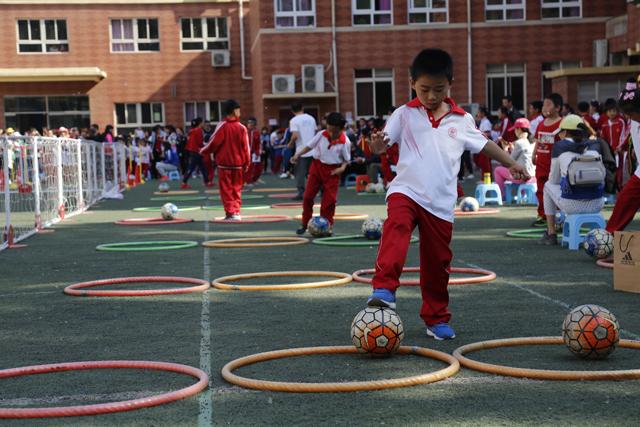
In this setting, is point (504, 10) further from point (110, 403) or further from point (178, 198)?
point (110, 403)

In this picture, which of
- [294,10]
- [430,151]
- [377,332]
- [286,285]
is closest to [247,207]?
[286,285]

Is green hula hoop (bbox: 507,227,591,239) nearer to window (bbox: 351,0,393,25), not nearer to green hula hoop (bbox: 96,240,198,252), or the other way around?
green hula hoop (bbox: 96,240,198,252)

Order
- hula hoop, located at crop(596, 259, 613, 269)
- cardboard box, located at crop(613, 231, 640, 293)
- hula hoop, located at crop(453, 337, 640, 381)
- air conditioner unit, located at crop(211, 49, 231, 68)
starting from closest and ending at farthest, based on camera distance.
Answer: hula hoop, located at crop(453, 337, 640, 381) < cardboard box, located at crop(613, 231, 640, 293) < hula hoop, located at crop(596, 259, 613, 269) < air conditioner unit, located at crop(211, 49, 231, 68)

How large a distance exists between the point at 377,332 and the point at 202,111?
149 ft

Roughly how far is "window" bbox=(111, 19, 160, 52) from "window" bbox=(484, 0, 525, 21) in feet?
53.0

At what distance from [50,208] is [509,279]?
10.8 metres

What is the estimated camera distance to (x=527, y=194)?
21062mm

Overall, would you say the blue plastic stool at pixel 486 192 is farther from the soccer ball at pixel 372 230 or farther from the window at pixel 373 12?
the window at pixel 373 12

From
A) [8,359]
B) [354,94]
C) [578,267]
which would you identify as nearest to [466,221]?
[578,267]

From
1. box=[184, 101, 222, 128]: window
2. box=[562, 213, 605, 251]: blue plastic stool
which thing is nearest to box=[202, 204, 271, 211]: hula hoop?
box=[562, 213, 605, 251]: blue plastic stool

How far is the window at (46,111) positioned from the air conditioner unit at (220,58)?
6.22 metres

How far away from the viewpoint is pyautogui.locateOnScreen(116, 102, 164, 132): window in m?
50.2

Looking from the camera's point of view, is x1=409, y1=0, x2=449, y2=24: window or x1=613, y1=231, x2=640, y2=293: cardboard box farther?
x1=409, y1=0, x2=449, y2=24: window

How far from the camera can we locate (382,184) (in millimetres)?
25625
